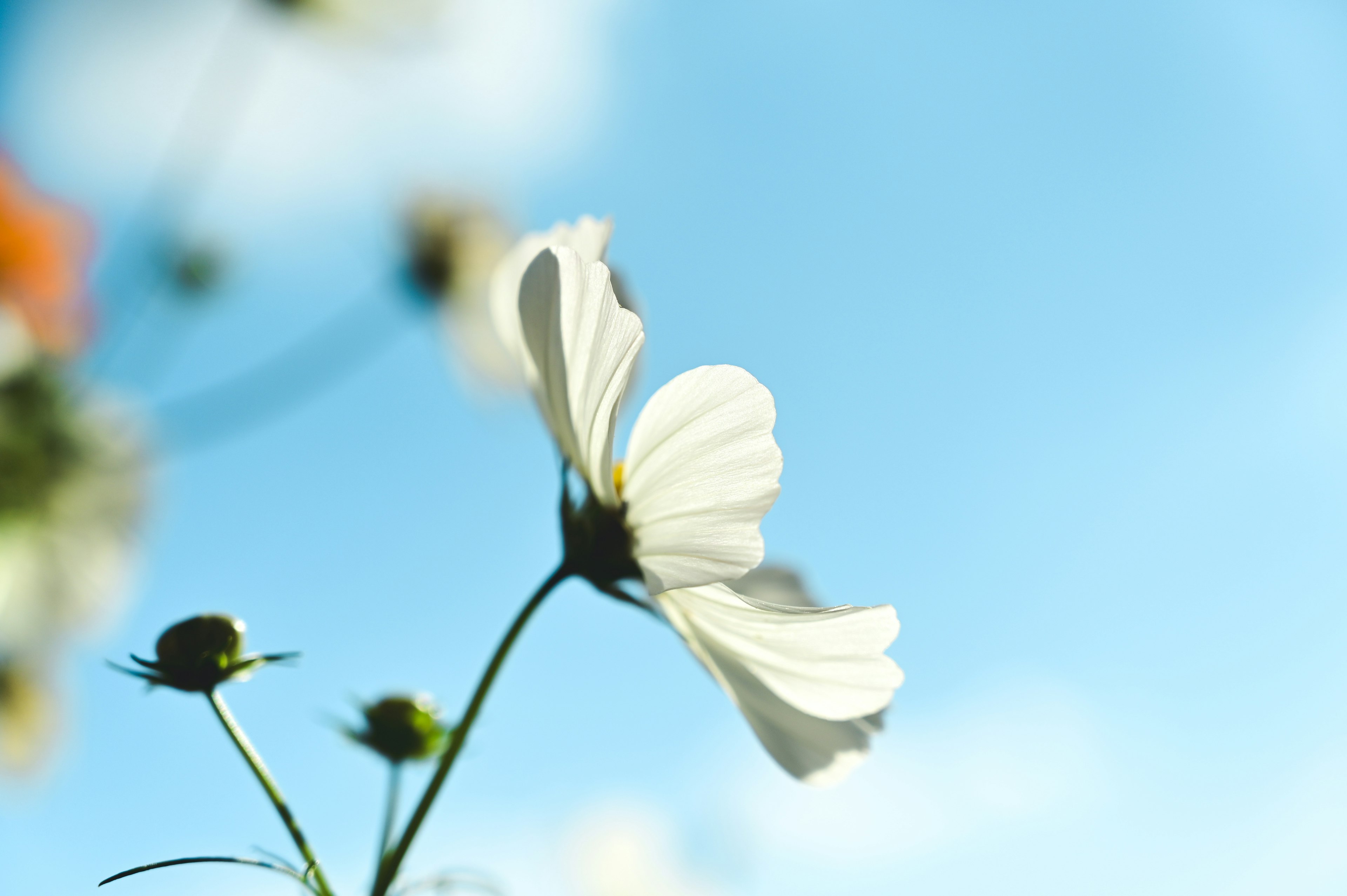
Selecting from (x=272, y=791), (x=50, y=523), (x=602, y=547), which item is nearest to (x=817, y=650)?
(x=602, y=547)

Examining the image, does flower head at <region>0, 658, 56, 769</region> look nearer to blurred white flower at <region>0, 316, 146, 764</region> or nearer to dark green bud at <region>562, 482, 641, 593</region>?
blurred white flower at <region>0, 316, 146, 764</region>

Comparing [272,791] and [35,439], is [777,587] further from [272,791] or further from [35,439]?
[35,439]

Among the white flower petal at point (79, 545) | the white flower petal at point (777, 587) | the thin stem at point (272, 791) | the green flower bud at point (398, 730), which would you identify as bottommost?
the thin stem at point (272, 791)

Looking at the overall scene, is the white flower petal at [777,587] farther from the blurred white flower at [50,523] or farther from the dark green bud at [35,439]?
the dark green bud at [35,439]

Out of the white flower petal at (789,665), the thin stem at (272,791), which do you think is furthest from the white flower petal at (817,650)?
the thin stem at (272,791)

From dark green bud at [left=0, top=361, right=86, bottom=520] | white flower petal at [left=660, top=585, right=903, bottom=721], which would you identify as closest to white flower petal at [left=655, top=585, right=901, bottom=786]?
white flower petal at [left=660, top=585, right=903, bottom=721]
